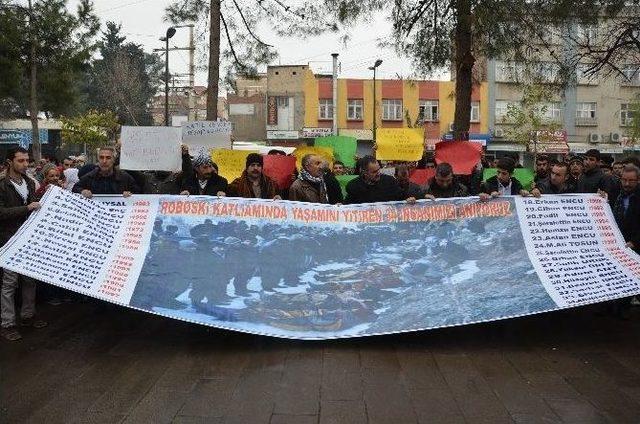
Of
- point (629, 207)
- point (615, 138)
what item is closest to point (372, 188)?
point (629, 207)

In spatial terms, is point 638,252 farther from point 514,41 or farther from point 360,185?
point 514,41

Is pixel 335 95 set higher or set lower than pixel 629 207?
higher

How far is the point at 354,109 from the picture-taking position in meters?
53.8

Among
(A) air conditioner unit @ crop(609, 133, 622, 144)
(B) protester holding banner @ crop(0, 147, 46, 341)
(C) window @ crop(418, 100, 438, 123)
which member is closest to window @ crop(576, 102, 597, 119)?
(A) air conditioner unit @ crop(609, 133, 622, 144)

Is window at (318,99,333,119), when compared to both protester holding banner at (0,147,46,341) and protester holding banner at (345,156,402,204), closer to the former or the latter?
protester holding banner at (345,156,402,204)

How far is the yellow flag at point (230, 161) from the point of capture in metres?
9.88

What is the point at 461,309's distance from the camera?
227 inches

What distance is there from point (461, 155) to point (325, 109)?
146 ft

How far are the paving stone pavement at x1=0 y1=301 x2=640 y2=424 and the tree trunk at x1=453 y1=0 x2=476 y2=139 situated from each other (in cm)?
485

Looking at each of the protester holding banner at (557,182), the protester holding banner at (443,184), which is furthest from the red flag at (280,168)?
the protester holding banner at (557,182)

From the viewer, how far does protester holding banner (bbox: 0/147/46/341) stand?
6.21 metres

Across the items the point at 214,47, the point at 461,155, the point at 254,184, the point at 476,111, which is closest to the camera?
the point at 254,184

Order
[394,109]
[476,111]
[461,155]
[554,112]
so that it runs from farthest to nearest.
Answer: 1. [394,109]
2. [476,111]
3. [554,112]
4. [461,155]

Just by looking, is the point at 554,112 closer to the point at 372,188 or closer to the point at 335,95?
the point at 335,95
